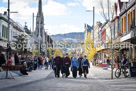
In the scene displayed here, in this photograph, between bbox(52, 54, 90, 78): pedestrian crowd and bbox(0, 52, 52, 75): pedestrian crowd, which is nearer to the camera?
bbox(0, 52, 52, 75): pedestrian crowd

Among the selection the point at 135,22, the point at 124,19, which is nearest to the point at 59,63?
the point at 135,22

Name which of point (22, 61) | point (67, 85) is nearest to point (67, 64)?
point (22, 61)

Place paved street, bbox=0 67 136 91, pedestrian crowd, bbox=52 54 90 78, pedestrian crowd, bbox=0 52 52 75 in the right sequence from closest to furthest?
paved street, bbox=0 67 136 91 → pedestrian crowd, bbox=0 52 52 75 → pedestrian crowd, bbox=52 54 90 78

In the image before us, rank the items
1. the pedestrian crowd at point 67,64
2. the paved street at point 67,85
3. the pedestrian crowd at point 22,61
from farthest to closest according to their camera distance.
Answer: the pedestrian crowd at point 67,64, the pedestrian crowd at point 22,61, the paved street at point 67,85

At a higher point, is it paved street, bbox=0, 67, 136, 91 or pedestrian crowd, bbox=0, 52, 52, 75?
pedestrian crowd, bbox=0, 52, 52, 75

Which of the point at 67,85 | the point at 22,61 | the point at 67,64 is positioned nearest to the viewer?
the point at 67,85

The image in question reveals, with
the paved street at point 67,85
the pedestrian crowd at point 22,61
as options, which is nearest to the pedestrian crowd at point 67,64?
the pedestrian crowd at point 22,61

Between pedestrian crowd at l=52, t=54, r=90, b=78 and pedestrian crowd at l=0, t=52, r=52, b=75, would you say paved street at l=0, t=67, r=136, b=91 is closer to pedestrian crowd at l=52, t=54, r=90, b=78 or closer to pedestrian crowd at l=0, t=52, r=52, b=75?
pedestrian crowd at l=0, t=52, r=52, b=75

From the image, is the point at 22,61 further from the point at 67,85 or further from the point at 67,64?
the point at 67,85

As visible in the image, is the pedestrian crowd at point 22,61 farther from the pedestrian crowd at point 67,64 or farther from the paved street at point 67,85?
the pedestrian crowd at point 67,64

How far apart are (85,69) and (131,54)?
20.1 metres

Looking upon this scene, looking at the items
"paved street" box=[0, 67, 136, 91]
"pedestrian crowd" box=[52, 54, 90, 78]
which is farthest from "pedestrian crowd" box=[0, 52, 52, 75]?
"pedestrian crowd" box=[52, 54, 90, 78]

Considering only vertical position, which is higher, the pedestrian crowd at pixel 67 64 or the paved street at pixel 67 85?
the pedestrian crowd at pixel 67 64

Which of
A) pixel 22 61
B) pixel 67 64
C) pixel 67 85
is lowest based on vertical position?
pixel 67 85
